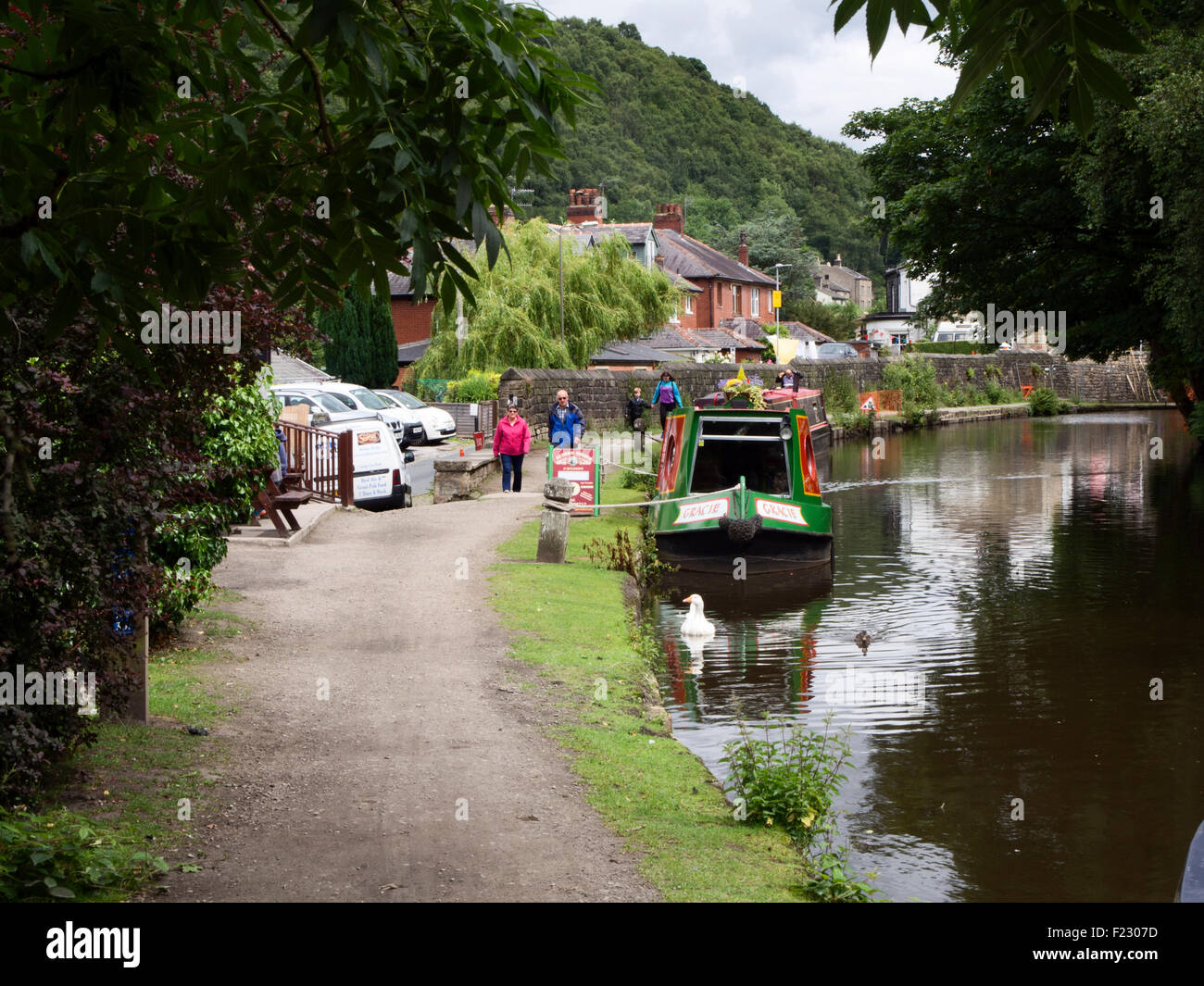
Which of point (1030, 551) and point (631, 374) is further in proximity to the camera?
point (631, 374)

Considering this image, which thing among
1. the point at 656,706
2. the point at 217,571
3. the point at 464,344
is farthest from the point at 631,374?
the point at 656,706

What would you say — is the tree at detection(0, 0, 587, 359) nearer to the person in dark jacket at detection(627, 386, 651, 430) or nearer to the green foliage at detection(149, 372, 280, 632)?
the green foliage at detection(149, 372, 280, 632)

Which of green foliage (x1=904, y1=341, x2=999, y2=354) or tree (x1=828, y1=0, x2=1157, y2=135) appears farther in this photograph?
green foliage (x1=904, y1=341, x2=999, y2=354)

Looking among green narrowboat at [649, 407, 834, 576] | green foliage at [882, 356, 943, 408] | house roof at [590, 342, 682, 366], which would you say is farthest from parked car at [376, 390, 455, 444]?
green foliage at [882, 356, 943, 408]

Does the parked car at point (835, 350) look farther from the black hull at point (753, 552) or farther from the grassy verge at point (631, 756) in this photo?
the grassy verge at point (631, 756)

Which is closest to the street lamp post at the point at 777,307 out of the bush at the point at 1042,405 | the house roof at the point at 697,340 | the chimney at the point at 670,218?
the house roof at the point at 697,340

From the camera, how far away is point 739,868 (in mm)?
6332

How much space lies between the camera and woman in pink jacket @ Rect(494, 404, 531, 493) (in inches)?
884

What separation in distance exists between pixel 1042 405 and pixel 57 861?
6228 cm

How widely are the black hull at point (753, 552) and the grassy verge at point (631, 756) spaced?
156 inches

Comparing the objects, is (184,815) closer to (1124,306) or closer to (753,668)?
(753,668)

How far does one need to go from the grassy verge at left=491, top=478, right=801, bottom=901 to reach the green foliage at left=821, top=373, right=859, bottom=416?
38.3 m

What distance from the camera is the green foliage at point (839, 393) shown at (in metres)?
51.8
